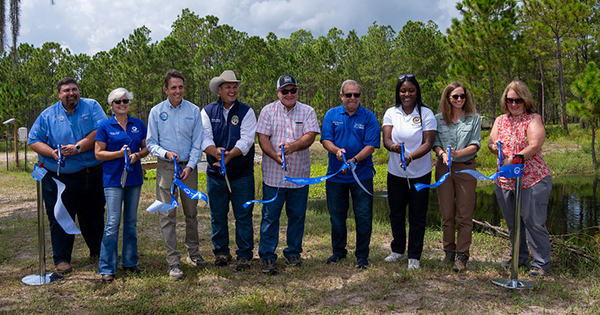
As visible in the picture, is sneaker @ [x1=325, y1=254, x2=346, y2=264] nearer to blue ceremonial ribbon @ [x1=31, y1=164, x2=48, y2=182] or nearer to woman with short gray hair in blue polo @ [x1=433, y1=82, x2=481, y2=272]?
woman with short gray hair in blue polo @ [x1=433, y1=82, x2=481, y2=272]

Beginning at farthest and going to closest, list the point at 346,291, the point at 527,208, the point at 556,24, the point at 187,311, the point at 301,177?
the point at 556,24, the point at 301,177, the point at 527,208, the point at 346,291, the point at 187,311

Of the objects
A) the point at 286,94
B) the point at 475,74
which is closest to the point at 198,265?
the point at 286,94

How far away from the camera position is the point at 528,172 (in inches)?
168

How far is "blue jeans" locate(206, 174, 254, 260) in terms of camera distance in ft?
15.2

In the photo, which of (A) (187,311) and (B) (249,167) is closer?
(A) (187,311)

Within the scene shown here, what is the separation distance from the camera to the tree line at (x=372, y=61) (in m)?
24.7

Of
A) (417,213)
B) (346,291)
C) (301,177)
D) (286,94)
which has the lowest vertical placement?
(346,291)

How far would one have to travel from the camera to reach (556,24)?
2666cm

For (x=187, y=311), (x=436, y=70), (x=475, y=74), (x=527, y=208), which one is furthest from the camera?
(x=436, y=70)

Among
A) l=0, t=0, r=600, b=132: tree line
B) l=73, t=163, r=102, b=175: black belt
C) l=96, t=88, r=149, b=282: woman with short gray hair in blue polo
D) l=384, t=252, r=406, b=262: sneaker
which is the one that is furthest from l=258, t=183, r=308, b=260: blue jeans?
l=0, t=0, r=600, b=132: tree line

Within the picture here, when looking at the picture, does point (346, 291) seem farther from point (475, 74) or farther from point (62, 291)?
point (475, 74)

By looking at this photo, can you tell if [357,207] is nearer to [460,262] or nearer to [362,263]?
[362,263]

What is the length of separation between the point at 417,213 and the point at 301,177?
50.0 inches

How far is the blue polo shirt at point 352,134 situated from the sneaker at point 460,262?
1.24m
